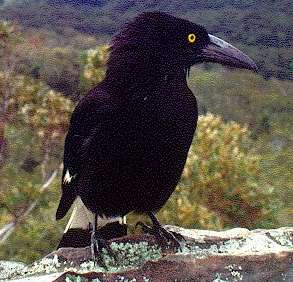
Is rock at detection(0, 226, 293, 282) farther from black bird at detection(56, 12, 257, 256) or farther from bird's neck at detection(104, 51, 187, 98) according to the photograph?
bird's neck at detection(104, 51, 187, 98)

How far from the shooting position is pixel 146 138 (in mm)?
3029

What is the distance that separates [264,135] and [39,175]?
7702 millimetres

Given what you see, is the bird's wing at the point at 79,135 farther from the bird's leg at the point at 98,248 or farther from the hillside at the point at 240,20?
the hillside at the point at 240,20

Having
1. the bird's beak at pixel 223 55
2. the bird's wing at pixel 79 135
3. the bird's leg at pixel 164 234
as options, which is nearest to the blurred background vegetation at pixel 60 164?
the bird's beak at pixel 223 55

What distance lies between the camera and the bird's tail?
11.9ft

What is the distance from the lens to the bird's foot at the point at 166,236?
3270 mm

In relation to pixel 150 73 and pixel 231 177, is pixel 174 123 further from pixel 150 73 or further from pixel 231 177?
pixel 231 177

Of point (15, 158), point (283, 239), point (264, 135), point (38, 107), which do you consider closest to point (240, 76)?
point (264, 135)

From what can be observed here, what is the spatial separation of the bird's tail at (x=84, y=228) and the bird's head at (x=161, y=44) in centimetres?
88

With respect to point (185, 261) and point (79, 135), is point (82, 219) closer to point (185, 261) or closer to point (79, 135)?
point (79, 135)

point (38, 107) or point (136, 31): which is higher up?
point (136, 31)

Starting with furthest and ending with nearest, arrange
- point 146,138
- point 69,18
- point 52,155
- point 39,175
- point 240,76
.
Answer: point 240,76 < point 69,18 < point 39,175 < point 52,155 < point 146,138

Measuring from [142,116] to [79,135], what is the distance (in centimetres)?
48

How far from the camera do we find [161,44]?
318 centimetres
